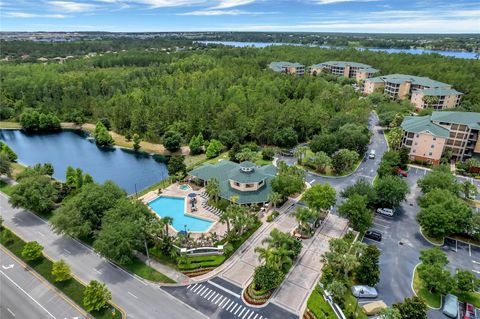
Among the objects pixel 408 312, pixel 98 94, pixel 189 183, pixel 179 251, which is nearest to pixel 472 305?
pixel 408 312

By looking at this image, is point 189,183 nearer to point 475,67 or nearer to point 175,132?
point 175,132

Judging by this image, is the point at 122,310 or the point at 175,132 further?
the point at 175,132

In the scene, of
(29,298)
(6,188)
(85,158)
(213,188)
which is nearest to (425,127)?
(213,188)

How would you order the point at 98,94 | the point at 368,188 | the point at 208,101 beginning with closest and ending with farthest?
1. the point at 368,188
2. the point at 208,101
3. the point at 98,94

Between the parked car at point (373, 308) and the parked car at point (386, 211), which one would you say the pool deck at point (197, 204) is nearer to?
the parked car at point (373, 308)

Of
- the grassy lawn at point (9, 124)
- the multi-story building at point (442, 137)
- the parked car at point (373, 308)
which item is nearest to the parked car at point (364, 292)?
the parked car at point (373, 308)

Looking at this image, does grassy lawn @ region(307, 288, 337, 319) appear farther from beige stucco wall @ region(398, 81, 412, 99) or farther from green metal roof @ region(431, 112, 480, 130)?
beige stucco wall @ region(398, 81, 412, 99)

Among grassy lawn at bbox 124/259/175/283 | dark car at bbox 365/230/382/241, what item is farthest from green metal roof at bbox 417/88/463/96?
grassy lawn at bbox 124/259/175/283
